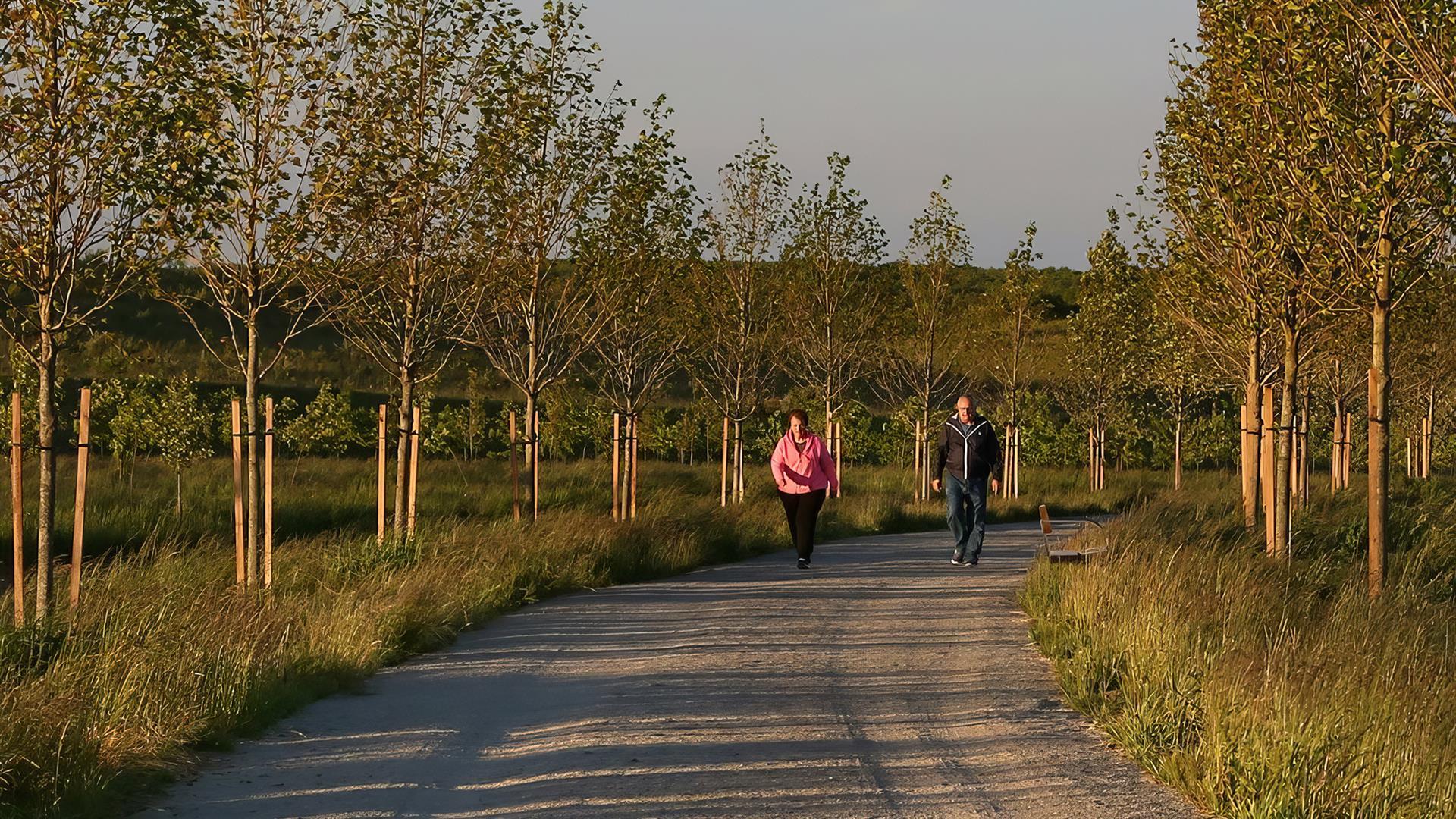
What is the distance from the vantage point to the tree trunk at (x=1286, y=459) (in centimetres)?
1733

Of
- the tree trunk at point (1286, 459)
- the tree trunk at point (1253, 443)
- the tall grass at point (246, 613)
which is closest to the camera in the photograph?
the tall grass at point (246, 613)

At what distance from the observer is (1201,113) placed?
2033cm

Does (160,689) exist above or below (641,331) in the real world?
below

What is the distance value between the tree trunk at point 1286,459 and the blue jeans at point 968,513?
3474 millimetres

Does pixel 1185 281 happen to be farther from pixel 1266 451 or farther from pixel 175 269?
pixel 175 269

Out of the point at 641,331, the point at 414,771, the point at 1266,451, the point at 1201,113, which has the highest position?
the point at 1201,113

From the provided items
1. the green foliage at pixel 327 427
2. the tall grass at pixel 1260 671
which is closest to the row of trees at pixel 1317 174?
the tall grass at pixel 1260 671

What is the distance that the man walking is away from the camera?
19.1 meters

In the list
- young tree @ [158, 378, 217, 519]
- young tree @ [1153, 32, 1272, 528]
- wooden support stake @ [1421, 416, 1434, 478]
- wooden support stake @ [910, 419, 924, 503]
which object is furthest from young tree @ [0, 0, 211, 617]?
wooden support stake @ [1421, 416, 1434, 478]

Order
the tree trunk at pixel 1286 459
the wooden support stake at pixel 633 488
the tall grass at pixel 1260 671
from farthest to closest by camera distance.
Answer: the wooden support stake at pixel 633 488 → the tree trunk at pixel 1286 459 → the tall grass at pixel 1260 671

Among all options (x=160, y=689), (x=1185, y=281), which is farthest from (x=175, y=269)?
(x=160, y=689)

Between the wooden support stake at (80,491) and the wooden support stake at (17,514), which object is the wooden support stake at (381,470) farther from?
the wooden support stake at (17,514)

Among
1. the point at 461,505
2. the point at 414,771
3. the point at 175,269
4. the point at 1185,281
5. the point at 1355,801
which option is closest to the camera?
the point at 1355,801

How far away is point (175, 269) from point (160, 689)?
85526 mm
